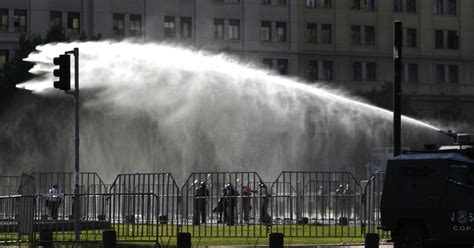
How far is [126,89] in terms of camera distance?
172ft

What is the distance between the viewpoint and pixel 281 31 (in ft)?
283

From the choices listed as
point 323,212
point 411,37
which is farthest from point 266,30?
point 323,212

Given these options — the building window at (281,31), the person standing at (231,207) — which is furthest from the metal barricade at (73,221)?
the building window at (281,31)

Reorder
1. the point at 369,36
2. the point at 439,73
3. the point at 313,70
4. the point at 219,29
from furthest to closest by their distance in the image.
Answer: the point at 439,73 < the point at 369,36 < the point at 313,70 < the point at 219,29

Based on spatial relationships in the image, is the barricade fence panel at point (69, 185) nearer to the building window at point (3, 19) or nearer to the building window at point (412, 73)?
the building window at point (3, 19)

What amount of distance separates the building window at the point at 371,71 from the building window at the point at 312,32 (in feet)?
15.0

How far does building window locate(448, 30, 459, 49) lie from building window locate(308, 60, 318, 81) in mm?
11773

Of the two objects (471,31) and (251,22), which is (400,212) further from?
(471,31)

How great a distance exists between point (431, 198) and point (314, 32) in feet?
212

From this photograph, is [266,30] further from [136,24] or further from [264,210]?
[264,210]

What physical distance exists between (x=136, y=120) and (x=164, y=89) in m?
12.1

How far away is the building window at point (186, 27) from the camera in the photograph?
82.3 m

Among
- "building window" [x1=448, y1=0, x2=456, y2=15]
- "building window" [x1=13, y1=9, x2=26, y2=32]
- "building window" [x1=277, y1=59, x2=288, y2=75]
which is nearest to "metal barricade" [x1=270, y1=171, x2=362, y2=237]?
"building window" [x1=13, y1=9, x2=26, y2=32]

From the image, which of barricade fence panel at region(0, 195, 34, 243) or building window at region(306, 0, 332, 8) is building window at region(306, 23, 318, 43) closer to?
building window at region(306, 0, 332, 8)
